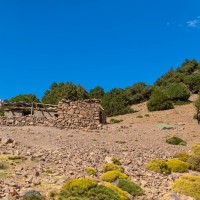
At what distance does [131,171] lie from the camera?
15.7m

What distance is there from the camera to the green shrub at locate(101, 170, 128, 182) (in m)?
13.5

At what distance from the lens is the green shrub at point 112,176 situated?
13484 millimetres

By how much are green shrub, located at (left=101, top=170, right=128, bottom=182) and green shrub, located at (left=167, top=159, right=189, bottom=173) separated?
4.47 metres

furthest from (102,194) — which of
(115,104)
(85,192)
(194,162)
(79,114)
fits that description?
(115,104)

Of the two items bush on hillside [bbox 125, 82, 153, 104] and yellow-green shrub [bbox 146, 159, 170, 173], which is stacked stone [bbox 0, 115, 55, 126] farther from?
bush on hillside [bbox 125, 82, 153, 104]

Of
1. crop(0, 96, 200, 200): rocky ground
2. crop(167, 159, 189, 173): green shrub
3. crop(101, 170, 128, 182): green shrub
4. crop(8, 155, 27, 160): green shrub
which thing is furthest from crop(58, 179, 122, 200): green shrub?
crop(167, 159, 189, 173): green shrub

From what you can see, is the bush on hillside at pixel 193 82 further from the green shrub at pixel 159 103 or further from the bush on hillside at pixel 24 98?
the bush on hillside at pixel 24 98

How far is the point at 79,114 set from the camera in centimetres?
2989

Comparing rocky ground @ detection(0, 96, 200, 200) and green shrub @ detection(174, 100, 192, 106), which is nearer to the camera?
rocky ground @ detection(0, 96, 200, 200)

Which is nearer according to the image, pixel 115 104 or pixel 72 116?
pixel 72 116

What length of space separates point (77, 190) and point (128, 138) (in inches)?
598

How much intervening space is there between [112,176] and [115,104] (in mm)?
31772

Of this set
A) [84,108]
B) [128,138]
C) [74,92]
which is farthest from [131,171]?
[74,92]

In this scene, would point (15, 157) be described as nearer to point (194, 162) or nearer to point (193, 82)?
point (194, 162)
